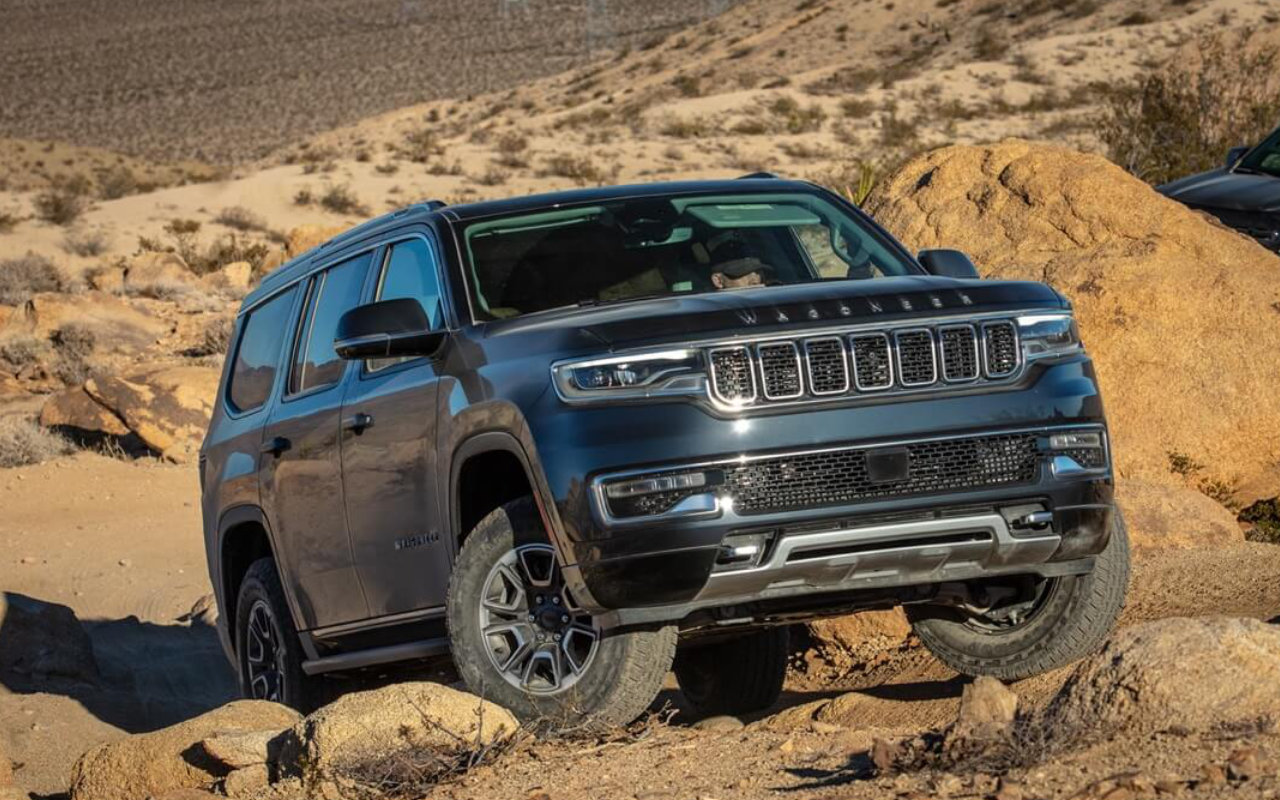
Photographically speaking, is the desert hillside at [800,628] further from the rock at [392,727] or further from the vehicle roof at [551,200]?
the vehicle roof at [551,200]

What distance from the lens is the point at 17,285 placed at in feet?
98.0

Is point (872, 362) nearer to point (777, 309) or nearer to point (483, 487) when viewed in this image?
point (777, 309)

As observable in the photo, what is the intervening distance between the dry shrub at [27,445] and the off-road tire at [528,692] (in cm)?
1387

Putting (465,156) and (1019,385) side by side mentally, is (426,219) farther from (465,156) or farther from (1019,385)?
(465,156)

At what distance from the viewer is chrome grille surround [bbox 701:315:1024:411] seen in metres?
5.96

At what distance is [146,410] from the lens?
63.9ft

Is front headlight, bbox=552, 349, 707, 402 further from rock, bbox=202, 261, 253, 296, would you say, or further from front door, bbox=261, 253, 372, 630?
rock, bbox=202, 261, 253, 296

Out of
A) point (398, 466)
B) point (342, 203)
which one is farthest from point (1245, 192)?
point (342, 203)

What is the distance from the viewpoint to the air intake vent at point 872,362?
6.06m

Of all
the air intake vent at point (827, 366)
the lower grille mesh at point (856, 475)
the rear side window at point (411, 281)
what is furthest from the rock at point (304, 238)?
the lower grille mesh at point (856, 475)

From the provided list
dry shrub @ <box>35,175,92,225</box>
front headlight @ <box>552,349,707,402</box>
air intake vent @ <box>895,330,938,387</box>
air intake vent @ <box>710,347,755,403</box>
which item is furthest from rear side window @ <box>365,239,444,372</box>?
dry shrub @ <box>35,175,92,225</box>

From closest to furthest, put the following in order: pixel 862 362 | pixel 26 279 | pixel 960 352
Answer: pixel 862 362
pixel 960 352
pixel 26 279

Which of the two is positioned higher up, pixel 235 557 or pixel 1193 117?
pixel 1193 117

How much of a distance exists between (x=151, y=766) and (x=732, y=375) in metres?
2.46
